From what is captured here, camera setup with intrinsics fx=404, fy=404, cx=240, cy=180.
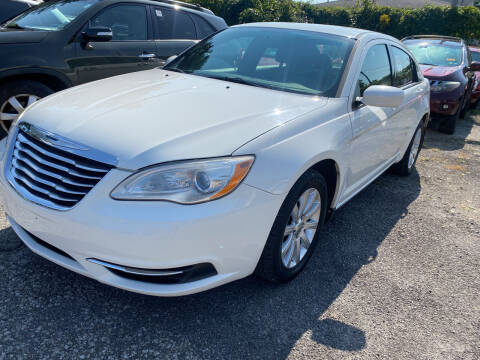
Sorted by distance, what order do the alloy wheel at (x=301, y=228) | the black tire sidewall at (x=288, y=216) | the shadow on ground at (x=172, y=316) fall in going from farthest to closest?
the alloy wheel at (x=301, y=228), the black tire sidewall at (x=288, y=216), the shadow on ground at (x=172, y=316)

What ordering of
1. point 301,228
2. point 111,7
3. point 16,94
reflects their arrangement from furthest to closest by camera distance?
point 111,7
point 16,94
point 301,228

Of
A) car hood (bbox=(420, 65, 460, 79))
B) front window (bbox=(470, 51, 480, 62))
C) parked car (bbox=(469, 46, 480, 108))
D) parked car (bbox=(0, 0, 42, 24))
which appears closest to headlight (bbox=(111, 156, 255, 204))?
parked car (bbox=(0, 0, 42, 24))

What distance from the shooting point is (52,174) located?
2.02 metres

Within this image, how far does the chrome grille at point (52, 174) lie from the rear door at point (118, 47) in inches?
90.9

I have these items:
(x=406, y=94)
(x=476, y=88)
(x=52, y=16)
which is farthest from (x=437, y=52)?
(x=52, y=16)

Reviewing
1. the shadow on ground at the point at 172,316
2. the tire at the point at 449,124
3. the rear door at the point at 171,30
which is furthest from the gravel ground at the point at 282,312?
the tire at the point at 449,124

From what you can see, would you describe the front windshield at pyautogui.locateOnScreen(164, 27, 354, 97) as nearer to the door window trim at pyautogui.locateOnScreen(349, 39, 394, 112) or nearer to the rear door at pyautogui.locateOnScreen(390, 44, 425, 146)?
the door window trim at pyautogui.locateOnScreen(349, 39, 394, 112)

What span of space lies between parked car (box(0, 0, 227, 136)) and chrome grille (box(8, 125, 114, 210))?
6.54ft

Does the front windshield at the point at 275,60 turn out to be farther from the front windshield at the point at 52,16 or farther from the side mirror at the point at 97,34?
the front windshield at the point at 52,16

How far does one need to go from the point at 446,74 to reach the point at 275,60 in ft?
16.9

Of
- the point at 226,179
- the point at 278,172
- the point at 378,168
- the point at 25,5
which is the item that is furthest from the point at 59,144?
→ the point at 25,5

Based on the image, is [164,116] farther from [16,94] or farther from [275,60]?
[16,94]

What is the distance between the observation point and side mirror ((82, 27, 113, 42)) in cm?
412

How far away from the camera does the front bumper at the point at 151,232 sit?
1.82 metres
